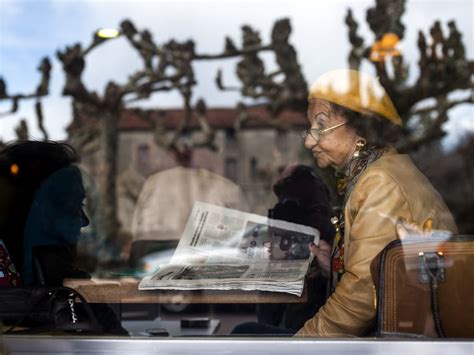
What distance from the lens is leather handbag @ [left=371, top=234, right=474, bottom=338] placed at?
150 centimetres

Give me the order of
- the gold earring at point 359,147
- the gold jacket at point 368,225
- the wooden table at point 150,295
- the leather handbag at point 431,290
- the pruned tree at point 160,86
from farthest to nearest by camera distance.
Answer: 1. the pruned tree at point 160,86
2. the gold earring at point 359,147
3. the wooden table at point 150,295
4. the gold jacket at point 368,225
5. the leather handbag at point 431,290

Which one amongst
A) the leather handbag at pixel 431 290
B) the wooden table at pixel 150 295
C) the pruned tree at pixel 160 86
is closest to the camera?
the leather handbag at pixel 431 290

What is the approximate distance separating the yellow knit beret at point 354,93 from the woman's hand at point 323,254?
1.36 ft

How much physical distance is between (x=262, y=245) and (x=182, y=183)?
102 inches

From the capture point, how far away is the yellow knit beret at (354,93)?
1.97m

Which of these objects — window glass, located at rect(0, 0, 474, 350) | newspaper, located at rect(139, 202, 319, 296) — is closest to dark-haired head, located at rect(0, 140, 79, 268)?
window glass, located at rect(0, 0, 474, 350)

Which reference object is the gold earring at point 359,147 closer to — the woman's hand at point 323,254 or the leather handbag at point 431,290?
the woman's hand at point 323,254

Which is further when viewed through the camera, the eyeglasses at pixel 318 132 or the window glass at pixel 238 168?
Answer: the eyeglasses at pixel 318 132

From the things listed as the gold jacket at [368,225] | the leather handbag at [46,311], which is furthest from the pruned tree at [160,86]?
the leather handbag at [46,311]

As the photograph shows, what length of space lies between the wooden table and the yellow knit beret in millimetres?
539

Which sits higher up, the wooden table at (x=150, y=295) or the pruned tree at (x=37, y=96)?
the pruned tree at (x=37, y=96)

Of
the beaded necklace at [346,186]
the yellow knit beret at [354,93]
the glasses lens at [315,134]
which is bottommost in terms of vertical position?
the beaded necklace at [346,186]

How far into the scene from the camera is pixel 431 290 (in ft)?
4.96

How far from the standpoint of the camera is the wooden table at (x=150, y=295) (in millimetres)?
1779
